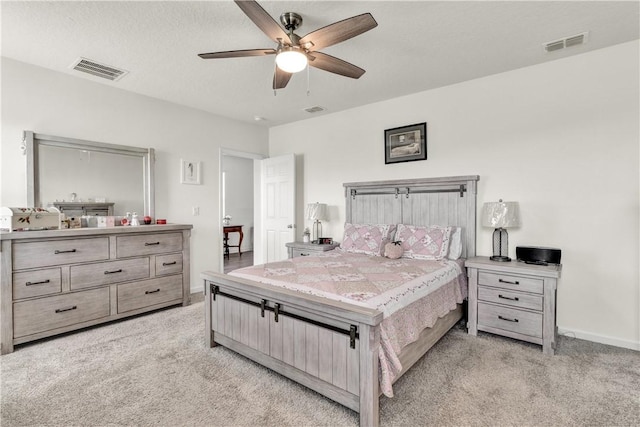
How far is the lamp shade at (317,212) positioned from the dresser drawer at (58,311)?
254cm

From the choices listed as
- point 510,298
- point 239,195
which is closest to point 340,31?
point 510,298

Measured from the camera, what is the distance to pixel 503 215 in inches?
115

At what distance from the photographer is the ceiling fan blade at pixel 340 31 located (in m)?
1.80

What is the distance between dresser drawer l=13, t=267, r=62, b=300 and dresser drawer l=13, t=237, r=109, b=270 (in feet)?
0.21

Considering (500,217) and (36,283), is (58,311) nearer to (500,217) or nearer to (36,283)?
(36,283)

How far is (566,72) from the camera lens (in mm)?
2895

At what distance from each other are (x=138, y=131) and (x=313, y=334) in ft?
11.1

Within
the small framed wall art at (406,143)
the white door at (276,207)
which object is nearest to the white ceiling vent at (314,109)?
the white door at (276,207)

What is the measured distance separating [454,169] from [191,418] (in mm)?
3360

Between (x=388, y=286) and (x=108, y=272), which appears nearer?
(x=388, y=286)

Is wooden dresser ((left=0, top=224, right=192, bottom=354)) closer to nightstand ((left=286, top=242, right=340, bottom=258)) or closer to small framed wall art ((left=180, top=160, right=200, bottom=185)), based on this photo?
small framed wall art ((left=180, top=160, right=200, bottom=185))

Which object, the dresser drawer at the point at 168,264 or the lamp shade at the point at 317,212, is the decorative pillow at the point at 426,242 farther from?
the dresser drawer at the point at 168,264

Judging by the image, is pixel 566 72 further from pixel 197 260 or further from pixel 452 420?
pixel 197 260

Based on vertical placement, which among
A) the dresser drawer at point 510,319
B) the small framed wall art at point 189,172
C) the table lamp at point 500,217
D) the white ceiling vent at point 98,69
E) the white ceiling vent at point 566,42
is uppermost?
the white ceiling vent at point 566,42
